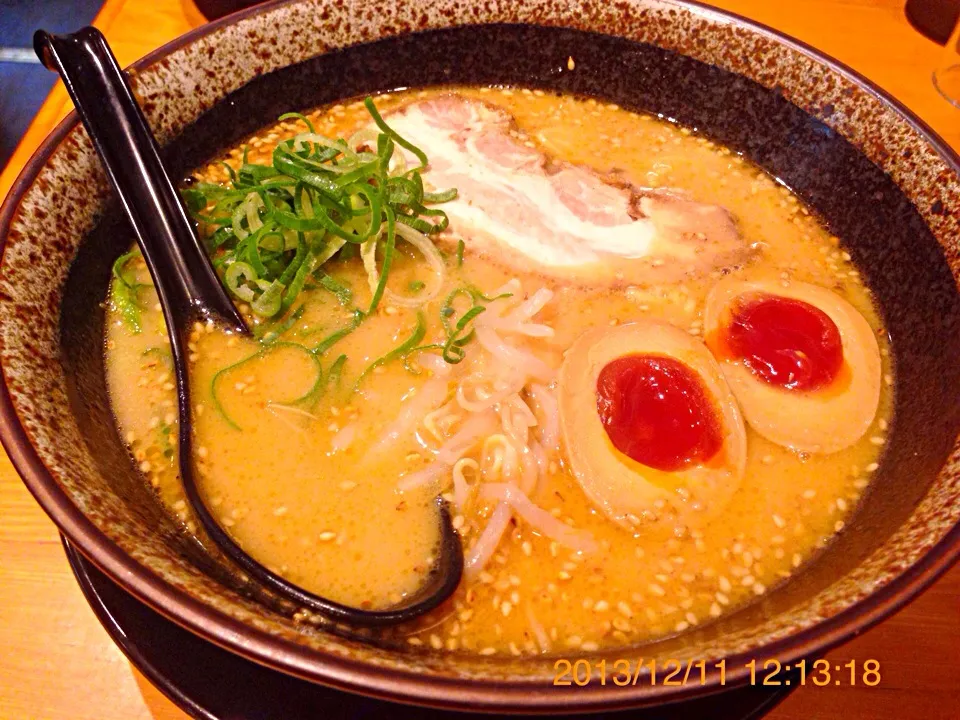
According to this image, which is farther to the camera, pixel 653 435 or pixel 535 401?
pixel 535 401

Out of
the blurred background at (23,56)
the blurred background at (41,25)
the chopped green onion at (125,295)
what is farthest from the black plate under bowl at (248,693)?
the blurred background at (23,56)

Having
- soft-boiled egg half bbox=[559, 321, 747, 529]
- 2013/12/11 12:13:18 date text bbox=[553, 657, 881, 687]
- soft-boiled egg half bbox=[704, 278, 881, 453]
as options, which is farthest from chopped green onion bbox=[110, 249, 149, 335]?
soft-boiled egg half bbox=[704, 278, 881, 453]

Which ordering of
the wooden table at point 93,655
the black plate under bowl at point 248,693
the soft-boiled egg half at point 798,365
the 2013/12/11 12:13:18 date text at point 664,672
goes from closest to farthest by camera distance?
the 2013/12/11 12:13:18 date text at point 664,672 < the black plate under bowl at point 248,693 < the wooden table at point 93,655 < the soft-boiled egg half at point 798,365

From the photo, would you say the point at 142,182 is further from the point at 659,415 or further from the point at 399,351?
the point at 659,415

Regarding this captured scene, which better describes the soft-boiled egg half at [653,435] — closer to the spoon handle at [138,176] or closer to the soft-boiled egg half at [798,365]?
the soft-boiled egg half at [798,365]

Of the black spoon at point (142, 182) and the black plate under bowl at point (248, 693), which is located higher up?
the black spoon at point (142, 182)

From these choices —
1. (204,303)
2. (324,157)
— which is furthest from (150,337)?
(324,157)

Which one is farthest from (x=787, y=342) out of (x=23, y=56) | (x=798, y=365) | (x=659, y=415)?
(x=23, y=56)
